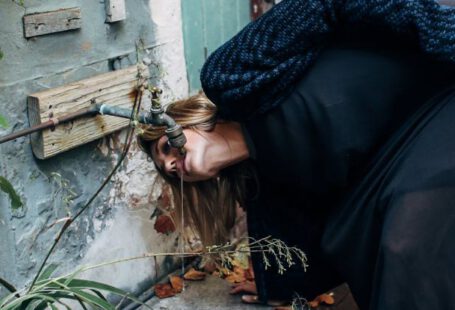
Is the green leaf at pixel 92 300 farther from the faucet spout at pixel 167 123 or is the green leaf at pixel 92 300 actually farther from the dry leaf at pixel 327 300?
the dry leaf at pixel 327 300

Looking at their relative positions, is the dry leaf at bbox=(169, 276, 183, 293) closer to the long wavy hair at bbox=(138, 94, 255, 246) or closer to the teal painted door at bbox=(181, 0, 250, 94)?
the long wavy hair at bbox=(138, 94, 255, 246)

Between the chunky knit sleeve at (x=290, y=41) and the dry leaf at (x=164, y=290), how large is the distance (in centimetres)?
138

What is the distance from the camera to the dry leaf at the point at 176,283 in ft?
10.8

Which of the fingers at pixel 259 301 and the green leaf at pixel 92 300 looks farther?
the fingers at pixel 259 301

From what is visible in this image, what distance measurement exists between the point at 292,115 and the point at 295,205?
0.62m

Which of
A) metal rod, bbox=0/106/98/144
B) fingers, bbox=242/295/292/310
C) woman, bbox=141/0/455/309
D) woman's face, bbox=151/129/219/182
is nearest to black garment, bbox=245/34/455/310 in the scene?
woman, bbox=141/0/455/309

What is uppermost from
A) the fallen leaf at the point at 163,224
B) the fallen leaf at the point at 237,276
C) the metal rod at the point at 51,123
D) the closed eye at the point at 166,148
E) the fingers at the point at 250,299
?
the metal rod at the point at 51,123

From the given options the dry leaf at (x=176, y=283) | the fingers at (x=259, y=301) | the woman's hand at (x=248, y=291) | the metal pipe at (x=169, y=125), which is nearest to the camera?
the metal pipe at (x=169, y=125)

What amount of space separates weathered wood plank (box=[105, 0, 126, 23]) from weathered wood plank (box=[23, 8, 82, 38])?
0.17 meters

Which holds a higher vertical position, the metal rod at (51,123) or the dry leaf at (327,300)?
the metal rod at (51,123)

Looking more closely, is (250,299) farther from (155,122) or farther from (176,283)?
(155,122)

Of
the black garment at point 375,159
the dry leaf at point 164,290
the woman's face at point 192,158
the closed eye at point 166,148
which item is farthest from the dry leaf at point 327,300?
the closed eye at point 166,148

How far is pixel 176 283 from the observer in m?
3.34

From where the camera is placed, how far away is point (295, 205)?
2.62 meters
